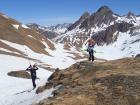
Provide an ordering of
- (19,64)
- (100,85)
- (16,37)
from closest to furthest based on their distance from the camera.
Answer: (100,85) < (19,64) < (16,37)

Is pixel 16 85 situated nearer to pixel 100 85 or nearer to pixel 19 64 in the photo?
pixel 100 85

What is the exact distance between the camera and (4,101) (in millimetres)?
43938

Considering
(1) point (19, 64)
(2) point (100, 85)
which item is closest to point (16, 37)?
(1) point (19, 64)

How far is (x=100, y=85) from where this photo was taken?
1242 inches

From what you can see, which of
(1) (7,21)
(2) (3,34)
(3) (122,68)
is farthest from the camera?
(1) (7,21)

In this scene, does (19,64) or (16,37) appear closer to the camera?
(19,64)

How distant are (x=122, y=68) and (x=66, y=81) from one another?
5754 mm

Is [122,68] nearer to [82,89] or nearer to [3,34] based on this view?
[82,89]

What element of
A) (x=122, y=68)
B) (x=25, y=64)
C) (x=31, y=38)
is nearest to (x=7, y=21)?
(x=31, y=38)

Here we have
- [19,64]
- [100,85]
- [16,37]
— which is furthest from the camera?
[16,37]

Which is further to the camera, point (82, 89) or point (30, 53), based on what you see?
point (30, 53)

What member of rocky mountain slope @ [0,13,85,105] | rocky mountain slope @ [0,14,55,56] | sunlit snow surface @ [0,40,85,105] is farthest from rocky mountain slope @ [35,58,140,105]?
rocky mountain slope @ [0,14,55,56]

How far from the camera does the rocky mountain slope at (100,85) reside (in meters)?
28.9

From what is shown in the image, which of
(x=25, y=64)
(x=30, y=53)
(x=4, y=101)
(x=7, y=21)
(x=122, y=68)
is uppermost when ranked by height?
(x=7, y=21)
